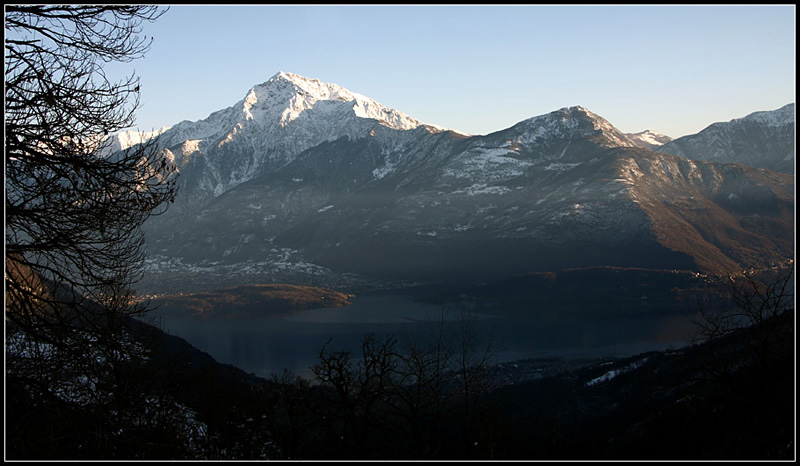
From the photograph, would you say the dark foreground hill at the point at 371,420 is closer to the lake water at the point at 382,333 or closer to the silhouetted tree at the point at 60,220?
the silhouetted tree at the point at 60,220

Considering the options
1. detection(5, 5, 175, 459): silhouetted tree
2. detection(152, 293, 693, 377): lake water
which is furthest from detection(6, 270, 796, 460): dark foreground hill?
detection(152, 293, 693, 377): lake water

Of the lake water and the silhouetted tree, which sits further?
the lake water

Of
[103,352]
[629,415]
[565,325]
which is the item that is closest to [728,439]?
[103,352]

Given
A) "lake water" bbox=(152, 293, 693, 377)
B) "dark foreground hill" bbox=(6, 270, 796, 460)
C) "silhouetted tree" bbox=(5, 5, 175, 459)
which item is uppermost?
"silhouetted tree" bbox=(5, 5, 175, 459)

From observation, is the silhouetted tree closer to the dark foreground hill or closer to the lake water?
the dark foreground hill

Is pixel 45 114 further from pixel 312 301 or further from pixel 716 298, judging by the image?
pixel 312 301

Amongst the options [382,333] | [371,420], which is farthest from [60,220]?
[382,333]

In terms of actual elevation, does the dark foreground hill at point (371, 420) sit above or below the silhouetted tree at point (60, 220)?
below

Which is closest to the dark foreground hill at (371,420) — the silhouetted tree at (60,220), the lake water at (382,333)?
the silhouetted tree at (60,220)
